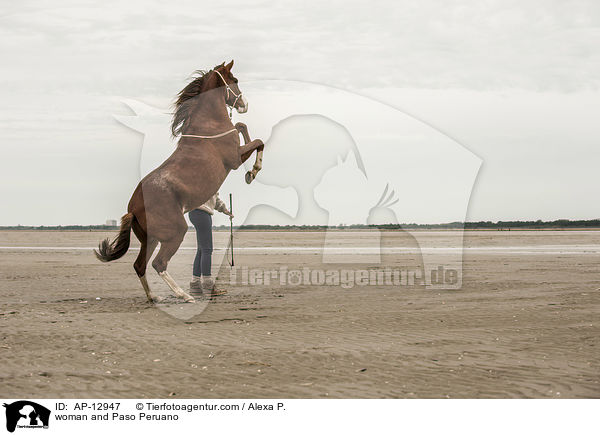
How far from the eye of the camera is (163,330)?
25.2 feet

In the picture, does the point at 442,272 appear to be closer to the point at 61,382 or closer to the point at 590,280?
the point at 590,280

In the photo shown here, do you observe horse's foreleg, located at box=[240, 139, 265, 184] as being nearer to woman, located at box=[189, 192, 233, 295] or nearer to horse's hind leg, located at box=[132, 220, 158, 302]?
woman, located at box=[189, 192, 233, 295]

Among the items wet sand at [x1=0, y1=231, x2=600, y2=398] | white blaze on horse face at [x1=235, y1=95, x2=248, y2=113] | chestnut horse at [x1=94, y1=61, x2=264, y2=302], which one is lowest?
wet sand at [x1=0, y1=231, x2=600, y2=398]

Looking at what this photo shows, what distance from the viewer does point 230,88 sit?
10.0m

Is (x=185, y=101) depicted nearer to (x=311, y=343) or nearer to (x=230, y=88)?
(x=230, y=88)

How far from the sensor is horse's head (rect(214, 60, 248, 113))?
393 inches

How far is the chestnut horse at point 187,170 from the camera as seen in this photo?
30.3 feet

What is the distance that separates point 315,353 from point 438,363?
1.23 metres
